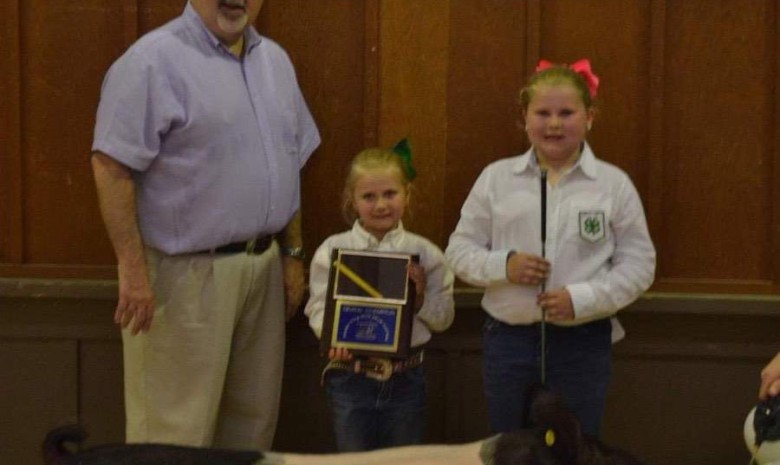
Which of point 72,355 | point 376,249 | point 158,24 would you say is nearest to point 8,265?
point 72,355

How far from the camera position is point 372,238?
3.06m

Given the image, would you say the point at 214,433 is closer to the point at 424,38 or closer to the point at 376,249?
the point at 376,249

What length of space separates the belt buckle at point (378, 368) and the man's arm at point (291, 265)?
39cm

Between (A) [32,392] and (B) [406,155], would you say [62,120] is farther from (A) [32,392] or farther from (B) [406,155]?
(B) [406,155]

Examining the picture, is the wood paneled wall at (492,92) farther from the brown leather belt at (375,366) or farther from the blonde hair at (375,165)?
the brown leather belt at (375,366)

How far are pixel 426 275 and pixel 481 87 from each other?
0.71 m

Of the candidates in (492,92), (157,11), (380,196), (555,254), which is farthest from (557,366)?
(157,11)

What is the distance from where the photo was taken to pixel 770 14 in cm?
338

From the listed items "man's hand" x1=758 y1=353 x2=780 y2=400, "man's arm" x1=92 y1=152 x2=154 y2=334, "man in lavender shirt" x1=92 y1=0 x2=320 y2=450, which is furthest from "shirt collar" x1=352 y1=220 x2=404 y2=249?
"man's hand" x1=758 y1=353 x2=780 y2=400

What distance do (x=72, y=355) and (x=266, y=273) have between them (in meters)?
0.84

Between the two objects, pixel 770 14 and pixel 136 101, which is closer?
pixel 136 101

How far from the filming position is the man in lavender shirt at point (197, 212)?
9.67 ft

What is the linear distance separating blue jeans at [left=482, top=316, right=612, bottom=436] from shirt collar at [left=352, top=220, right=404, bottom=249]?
0.38 m

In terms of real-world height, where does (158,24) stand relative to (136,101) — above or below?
above
